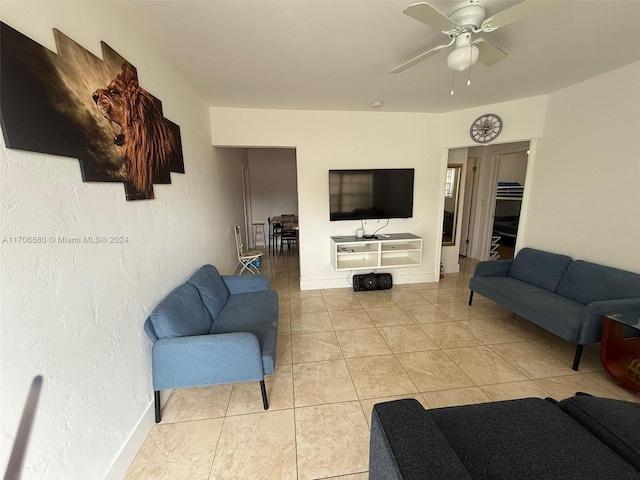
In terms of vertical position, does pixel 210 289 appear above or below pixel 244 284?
above

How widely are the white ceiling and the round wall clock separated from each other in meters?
0.33

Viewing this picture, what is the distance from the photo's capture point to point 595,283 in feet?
7.53

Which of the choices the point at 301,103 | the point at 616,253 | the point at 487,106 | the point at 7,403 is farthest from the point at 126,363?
the point at 487,106

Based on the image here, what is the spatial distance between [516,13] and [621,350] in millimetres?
2380

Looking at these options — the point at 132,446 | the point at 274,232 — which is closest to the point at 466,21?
the point at 132,446

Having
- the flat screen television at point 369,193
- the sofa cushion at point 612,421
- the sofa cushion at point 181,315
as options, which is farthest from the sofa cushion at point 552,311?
the sofa cushion at point 181,315

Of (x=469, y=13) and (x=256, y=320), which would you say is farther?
(x=256, y=320)

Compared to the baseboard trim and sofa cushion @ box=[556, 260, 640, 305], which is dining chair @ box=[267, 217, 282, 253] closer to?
the baseboard trim

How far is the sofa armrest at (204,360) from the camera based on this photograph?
154 centimetres

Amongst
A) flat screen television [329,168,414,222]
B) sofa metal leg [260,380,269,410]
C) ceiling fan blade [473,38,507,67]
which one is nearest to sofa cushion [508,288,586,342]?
flat screen television [329,168,414,222]

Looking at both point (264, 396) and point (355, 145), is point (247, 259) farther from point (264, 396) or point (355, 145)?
point (264, 396)

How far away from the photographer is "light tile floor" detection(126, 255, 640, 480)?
141 centimetres

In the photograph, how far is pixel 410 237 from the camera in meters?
3.66

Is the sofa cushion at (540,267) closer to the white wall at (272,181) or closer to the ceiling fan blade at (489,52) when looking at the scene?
the ceiling fan blade at (489,52)
